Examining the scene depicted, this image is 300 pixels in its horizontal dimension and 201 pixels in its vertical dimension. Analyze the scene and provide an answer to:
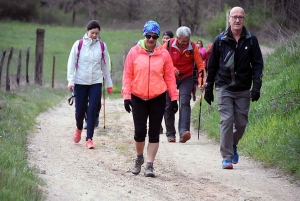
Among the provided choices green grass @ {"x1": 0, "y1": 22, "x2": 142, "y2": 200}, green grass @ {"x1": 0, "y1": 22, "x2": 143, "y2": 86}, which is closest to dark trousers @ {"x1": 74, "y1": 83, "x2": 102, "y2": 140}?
green grass @ {"x1": 0, "y1": 22, "x2": 142, "y2": 200}

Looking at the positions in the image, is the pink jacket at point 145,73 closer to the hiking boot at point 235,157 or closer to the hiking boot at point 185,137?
the hiking boot at point 235,157

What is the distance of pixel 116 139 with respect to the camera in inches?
462

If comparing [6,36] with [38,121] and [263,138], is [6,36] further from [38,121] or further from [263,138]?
[263,138]

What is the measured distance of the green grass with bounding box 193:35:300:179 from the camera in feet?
29.3

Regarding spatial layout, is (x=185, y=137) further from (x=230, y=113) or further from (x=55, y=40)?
(x=55, y=40)

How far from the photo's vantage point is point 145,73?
8.00m

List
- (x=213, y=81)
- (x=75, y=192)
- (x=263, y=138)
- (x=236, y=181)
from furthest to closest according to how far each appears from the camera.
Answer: (x=263, y=138), (x=213, y=81), (x=236, y=181), (x=75, y=192)

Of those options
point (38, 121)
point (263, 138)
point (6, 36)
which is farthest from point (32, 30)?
point (263, 138)

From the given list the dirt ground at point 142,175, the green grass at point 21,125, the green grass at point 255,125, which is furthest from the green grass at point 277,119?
the green grass at point 21,125

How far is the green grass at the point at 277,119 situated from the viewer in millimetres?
8922

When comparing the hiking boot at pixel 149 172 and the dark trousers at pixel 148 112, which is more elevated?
the dark trousers at pixel 148 112

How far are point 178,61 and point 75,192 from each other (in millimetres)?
4584

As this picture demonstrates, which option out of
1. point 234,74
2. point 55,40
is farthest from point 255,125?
point 55,40

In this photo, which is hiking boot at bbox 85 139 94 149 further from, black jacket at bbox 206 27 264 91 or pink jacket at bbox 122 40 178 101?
black jacket at bbox 206 27 264 91
